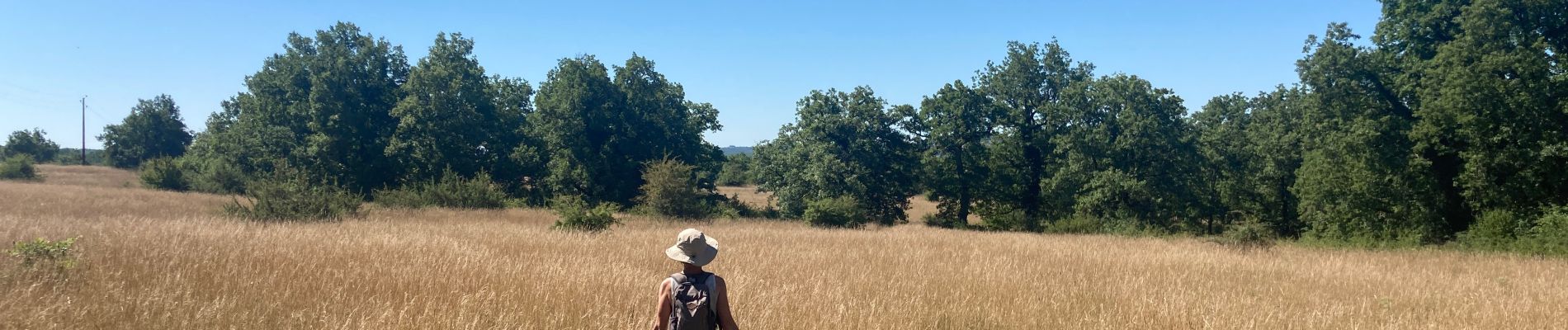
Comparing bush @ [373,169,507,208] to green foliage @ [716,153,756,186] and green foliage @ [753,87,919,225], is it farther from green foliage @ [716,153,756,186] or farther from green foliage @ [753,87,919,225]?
green foliage @ [716,153,756,186]

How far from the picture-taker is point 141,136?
63938 mm

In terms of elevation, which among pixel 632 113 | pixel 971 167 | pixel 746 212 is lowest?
pixel 746 212

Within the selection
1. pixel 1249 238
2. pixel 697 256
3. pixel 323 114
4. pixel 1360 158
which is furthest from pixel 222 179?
pixel 1360 158

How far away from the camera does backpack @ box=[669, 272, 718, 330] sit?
12.5ft

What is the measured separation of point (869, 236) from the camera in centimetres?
1825

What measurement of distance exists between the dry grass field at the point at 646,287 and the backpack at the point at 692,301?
184 cm

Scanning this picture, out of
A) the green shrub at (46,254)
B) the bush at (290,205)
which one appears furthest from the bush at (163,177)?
the green shrub at (46,254)

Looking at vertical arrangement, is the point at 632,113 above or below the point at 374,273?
above

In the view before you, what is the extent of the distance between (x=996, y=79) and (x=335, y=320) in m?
34.9

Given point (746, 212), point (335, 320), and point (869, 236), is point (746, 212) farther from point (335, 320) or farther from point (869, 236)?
point (335, 320)

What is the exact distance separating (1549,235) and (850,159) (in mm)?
23632

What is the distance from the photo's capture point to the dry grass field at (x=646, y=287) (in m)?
5.32

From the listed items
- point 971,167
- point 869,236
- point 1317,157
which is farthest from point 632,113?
point 1317,157

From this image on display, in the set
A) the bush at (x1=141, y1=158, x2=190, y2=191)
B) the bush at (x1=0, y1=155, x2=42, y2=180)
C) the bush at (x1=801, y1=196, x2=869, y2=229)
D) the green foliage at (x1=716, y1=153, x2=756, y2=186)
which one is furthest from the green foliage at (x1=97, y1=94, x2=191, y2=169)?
the bush at (x1=801, y1=196, x2=869, y2=229)
